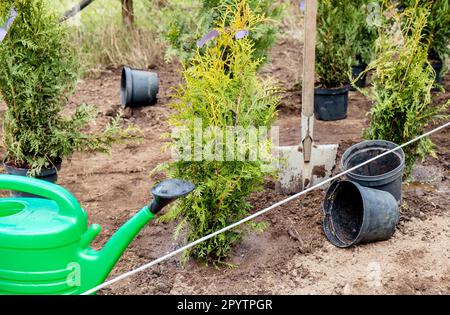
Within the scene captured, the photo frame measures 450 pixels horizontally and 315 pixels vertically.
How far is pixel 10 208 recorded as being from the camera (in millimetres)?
2869

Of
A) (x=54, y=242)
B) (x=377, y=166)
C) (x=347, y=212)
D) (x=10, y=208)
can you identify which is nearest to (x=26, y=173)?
(x=10, y=208)

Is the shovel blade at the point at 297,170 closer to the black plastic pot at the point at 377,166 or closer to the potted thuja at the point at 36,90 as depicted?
the black plastic pot at the point at 377,166

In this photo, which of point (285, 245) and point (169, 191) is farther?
point (285, 245)

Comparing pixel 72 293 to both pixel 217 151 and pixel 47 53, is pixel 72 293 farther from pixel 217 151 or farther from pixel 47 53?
pixel 47 53

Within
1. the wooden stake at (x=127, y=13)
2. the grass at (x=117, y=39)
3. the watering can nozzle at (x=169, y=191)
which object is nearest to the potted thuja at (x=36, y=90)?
the watering can nozzle at (x=169, y=191)

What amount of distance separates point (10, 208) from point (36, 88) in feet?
4.90

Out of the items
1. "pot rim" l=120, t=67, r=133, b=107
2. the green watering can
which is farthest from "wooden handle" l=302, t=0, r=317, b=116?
"pot rim" l=120, t=67, r=133, b=107

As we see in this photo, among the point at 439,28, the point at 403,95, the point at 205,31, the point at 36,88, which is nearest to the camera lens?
the point at 36,88

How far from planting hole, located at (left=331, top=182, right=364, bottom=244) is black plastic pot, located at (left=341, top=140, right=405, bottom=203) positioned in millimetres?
124

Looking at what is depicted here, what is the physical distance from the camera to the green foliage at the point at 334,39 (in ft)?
19.4

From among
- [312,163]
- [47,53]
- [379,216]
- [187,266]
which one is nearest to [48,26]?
[47,53]

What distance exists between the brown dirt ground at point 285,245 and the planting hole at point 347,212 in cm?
14

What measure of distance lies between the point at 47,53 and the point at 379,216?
2.50m

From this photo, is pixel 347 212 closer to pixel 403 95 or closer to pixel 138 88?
pixel 403 95
